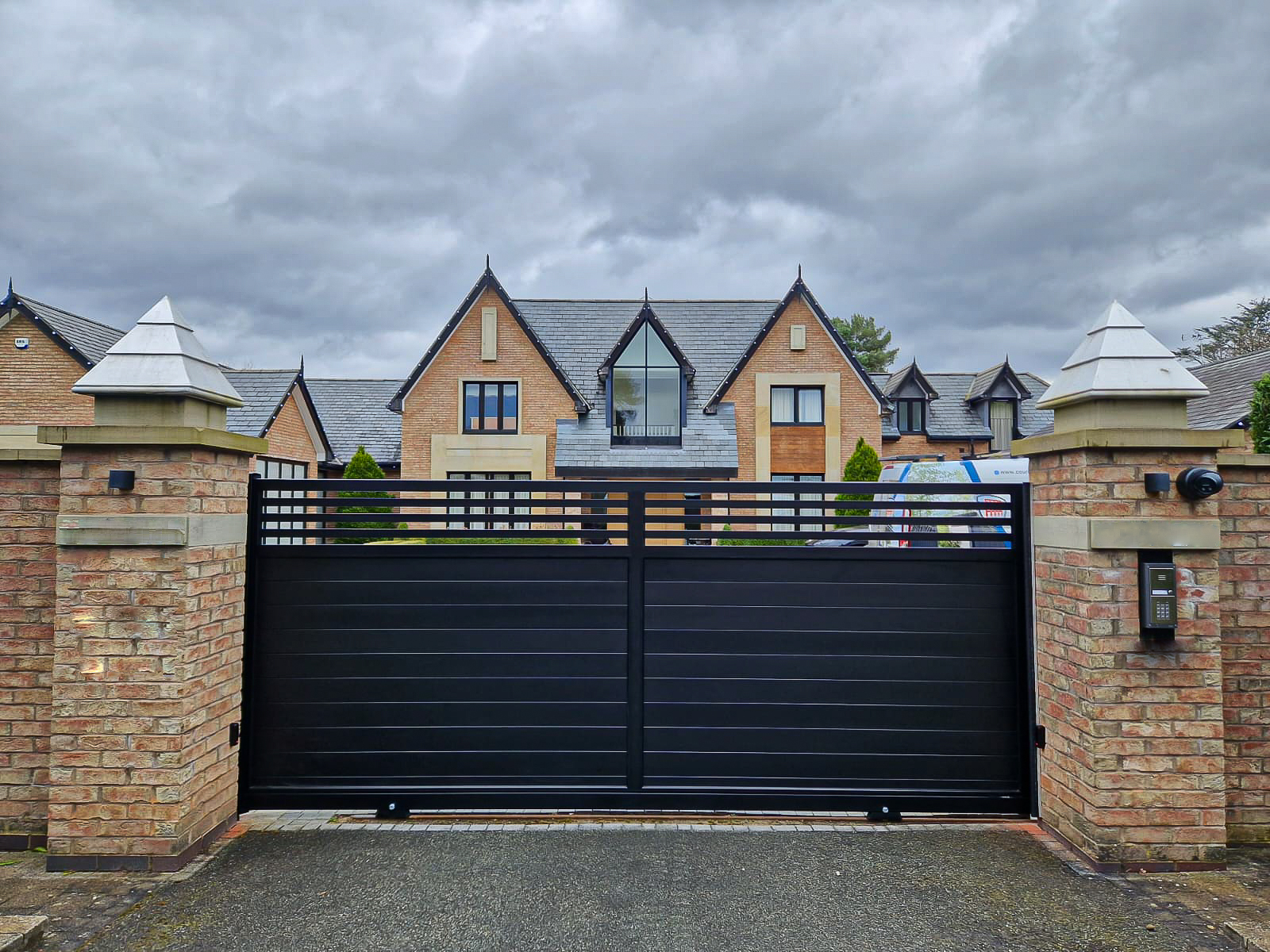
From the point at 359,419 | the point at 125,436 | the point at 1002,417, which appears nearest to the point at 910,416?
the point at 1002,417

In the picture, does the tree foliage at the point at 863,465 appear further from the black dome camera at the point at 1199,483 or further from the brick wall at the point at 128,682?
the brick wall at the point at 128,682

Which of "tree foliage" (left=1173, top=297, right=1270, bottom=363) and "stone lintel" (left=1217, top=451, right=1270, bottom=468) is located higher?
"tree foliage" (left=1173, top=297, right=1270, bottom=363)

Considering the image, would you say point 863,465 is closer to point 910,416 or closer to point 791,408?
point 791,408

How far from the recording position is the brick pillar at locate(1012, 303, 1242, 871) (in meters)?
3.34

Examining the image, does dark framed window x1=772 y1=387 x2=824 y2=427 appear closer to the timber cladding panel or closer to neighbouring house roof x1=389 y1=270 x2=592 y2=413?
neighbouring house roof x1=389 y1=270 x2=592 y2=413

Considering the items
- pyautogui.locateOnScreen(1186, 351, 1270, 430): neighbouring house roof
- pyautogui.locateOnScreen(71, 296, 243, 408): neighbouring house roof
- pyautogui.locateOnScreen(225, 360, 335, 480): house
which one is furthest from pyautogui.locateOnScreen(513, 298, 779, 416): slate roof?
pyautogui.locateOnScreen(71, 296, 243, 408): neighbouring house roof

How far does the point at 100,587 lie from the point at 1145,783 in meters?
5.43

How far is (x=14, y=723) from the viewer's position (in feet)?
11.6

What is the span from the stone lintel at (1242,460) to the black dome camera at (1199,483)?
0.27m

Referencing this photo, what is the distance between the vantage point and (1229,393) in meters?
16.7

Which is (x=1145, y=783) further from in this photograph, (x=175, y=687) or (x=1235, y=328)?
(x=1235, y=328)

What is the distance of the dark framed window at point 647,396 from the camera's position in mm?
19234

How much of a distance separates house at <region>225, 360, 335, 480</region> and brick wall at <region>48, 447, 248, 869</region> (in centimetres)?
1681

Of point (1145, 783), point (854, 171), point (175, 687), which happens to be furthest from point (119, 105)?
point (1145, 783)
